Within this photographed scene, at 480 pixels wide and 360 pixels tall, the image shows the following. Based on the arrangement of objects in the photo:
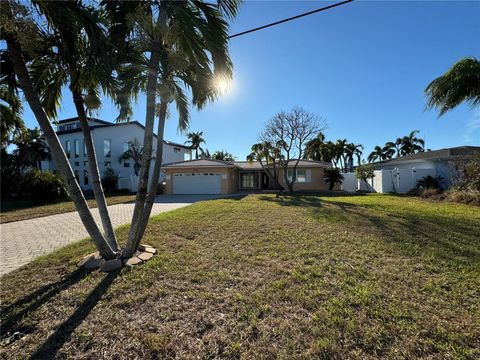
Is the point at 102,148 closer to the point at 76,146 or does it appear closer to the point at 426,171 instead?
the point at 76,146

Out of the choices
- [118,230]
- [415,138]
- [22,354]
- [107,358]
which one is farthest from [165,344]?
[415,138]

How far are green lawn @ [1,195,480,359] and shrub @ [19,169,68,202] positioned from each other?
14.5m

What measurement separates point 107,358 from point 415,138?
57.0 metres

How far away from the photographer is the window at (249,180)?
90.7 feet

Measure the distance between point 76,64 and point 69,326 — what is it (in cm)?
380

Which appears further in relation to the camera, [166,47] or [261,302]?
[166,47]

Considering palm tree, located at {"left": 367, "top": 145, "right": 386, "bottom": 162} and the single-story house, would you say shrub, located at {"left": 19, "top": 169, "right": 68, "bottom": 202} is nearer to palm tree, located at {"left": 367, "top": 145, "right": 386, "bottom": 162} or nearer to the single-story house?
the single-story house

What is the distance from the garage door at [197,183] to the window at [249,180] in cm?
595

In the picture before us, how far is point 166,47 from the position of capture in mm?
4715

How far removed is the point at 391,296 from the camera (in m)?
3.33

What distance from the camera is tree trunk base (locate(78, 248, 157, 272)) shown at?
4.49m

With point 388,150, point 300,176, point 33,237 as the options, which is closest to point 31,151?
point 33,237

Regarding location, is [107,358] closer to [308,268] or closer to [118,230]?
[308,268]

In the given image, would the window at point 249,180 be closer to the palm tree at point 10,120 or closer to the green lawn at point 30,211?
the green lawn at point 30,211
